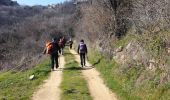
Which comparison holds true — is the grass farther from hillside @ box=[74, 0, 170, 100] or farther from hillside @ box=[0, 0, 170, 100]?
hillside @ box=[74, 0, 170, 100]

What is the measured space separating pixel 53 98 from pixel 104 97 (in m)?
2.07

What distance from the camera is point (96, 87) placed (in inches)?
810

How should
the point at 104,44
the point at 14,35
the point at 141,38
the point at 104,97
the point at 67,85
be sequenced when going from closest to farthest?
1. the point at 104,97
2. the point at 141,38
3. the point at 67,85
4. the point at 104,44
5. the point at 14,35

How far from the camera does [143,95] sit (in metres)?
16.7

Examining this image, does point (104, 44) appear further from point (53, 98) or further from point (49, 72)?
point (53, 98)

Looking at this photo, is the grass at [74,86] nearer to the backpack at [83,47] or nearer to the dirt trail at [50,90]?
the dirt trail at [50,90]

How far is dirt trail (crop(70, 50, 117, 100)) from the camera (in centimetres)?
1816

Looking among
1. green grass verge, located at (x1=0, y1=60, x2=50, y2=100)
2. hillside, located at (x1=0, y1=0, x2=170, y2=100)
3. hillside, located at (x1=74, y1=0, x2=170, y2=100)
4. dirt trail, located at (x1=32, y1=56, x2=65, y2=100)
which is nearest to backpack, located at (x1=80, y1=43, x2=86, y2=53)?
hillside, located at (x1=0, y1=0, x2=170, y2=100)

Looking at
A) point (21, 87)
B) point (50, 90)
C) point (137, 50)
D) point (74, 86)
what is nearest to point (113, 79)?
point (137, 50)

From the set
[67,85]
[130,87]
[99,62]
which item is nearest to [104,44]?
[99,62]

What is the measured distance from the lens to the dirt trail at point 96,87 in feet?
59.6

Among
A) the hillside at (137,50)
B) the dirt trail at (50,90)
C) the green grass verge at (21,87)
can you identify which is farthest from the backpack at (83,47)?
the dirt trail at (50,90)

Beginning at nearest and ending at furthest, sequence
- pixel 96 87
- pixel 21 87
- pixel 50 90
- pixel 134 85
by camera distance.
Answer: pixel 134 85 < pixel 50 90 < pixel 96 87 < pixel 21 87

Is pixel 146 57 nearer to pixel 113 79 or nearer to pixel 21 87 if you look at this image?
pixel 113 79
